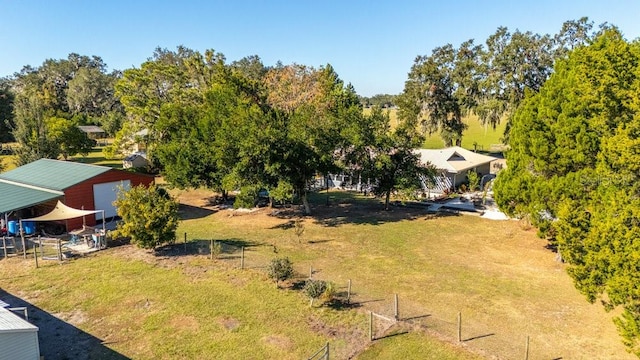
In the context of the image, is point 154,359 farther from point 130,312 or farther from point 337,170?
point 337,170

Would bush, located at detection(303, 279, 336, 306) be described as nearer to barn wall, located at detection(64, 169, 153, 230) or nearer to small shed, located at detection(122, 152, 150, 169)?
barn wall, located at detection(64, 169, 153, 230)

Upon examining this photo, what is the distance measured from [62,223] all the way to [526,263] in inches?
1064

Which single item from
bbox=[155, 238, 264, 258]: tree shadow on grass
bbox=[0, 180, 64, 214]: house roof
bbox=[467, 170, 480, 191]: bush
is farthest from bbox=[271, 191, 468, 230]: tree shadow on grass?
bbox=[0, 180, 64, 214]: house roof

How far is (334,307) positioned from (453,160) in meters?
25.7

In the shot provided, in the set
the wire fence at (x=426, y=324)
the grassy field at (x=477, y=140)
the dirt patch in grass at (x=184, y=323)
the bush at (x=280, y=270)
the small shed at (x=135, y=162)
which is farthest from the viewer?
the grassy field at (x=477, y=140)

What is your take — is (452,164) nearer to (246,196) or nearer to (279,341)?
(246,196)

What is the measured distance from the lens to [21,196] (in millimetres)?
24312

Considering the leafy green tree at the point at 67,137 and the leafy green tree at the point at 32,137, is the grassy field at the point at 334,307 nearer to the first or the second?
the leafy green tree at the point at 32,137

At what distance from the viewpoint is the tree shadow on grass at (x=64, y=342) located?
11.9m

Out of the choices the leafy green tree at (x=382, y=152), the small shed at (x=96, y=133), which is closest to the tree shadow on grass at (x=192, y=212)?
the leafy green tree at (x=382, y=152)

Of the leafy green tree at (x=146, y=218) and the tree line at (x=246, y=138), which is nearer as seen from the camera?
the leafy green tree at (x=146, y=218)

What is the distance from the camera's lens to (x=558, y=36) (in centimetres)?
4247

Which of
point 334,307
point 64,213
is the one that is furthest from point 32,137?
point 334,307

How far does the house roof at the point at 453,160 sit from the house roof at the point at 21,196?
92.0 feet
